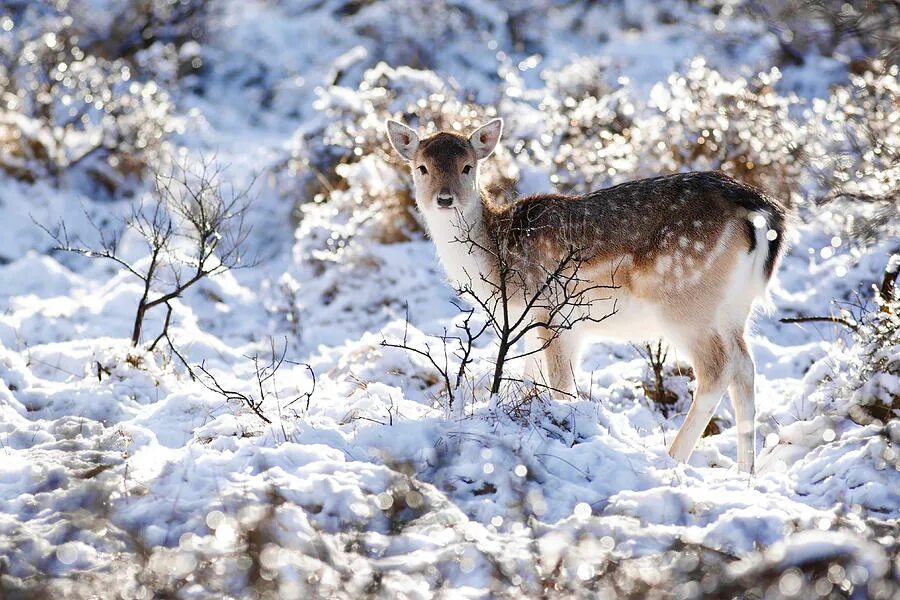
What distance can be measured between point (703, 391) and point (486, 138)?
2.62 metres

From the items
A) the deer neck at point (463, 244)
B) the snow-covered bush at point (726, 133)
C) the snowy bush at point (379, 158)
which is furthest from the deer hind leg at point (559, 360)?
the snow-covered bush at point (726, 133)

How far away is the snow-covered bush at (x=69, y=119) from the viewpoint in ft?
47.1

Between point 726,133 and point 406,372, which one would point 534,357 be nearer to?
point 406,372

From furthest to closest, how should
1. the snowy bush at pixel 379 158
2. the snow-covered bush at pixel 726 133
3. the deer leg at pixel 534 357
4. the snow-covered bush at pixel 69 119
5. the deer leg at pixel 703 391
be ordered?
the snow-covered bush at pixel 69 119 < the snowy bush at pixel 379 158 < the snow-covered bush at pixel 726 133 < the deer leg at pixel 534 357 < the deer leg at pixel 703 391

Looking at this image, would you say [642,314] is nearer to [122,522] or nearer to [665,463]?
[665,463]

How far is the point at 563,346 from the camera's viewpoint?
250 inches

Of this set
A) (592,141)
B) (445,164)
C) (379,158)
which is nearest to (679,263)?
(445,164)

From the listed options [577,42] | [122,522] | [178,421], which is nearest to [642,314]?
[178,421]

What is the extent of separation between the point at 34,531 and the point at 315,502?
122 centimetres

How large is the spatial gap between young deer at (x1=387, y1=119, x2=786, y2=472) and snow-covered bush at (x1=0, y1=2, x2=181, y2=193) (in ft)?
32.0

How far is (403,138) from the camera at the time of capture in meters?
7.29

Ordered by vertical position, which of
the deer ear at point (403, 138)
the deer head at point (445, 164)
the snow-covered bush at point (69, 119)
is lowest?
the deer head at point (445, 164)

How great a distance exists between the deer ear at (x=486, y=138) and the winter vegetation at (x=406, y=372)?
0.83 metres

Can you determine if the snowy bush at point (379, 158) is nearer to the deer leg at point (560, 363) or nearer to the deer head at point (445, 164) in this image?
the deer head at point (445, 164)
